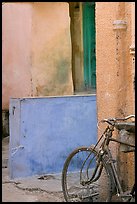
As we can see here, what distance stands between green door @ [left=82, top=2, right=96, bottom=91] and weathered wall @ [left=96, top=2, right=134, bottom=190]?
684cm

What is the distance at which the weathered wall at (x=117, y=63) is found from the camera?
5.24 m

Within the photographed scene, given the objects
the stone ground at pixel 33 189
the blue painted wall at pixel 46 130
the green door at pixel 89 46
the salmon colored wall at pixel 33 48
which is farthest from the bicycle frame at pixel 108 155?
the green door at pixel 89 46

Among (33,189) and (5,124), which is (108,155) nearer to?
(33,189)

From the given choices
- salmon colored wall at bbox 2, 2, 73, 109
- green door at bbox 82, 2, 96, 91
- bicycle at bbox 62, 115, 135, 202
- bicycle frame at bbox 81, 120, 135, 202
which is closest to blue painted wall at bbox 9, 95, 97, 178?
bicycle at bbox 62, 115, 135, 202

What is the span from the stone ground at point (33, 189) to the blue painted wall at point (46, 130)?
184 millimetres

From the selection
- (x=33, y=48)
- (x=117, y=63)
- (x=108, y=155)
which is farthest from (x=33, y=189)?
(x=33, y=48)

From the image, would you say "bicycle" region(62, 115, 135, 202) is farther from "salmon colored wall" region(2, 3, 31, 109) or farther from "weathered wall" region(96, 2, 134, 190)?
"salmon colored wall" region(2, 3, 31, 109)

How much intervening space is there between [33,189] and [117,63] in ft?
6.99

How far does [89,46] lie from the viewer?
1232cm

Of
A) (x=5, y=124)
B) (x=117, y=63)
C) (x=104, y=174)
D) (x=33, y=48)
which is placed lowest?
(x=104, y=174)

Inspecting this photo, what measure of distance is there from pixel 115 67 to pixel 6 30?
19.8ft

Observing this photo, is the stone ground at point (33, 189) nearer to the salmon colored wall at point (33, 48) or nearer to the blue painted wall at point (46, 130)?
the blue painted wall at point (46, 130)

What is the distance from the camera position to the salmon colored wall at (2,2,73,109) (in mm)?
10750

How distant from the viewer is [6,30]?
426 inches
